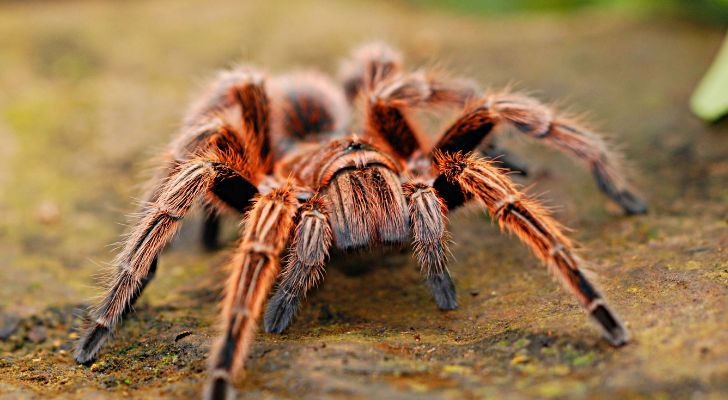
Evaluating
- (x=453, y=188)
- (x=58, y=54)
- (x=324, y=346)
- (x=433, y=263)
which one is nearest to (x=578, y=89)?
(x=453, y=188)

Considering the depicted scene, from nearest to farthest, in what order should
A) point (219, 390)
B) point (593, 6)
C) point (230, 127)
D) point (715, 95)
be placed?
point (219, 390), point (230, 127), point (715, 95), point (593, 6)

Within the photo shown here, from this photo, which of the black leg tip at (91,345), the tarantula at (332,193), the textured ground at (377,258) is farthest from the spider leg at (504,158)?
the black leg tip at (91,345)

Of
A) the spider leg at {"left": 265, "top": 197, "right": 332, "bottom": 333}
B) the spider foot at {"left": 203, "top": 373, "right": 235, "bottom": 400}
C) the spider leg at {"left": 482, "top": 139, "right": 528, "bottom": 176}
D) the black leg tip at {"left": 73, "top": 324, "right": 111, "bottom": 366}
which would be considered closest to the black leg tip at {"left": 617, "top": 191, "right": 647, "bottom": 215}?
the spider leg at {"left": 482, "top": 139, "right": 528, "bottom": 176}

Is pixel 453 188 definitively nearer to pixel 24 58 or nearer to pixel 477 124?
pixel 477 124

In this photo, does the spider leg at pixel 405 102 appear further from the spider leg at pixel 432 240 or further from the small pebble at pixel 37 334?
the small pebble at pixel 37 334

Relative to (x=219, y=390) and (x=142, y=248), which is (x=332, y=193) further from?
(x=219, y=390)

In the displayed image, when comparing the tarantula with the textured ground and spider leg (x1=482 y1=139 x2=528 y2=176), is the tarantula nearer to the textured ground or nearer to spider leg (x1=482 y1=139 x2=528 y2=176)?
the textured ground

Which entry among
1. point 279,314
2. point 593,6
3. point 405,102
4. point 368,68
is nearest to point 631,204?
point 405,102
